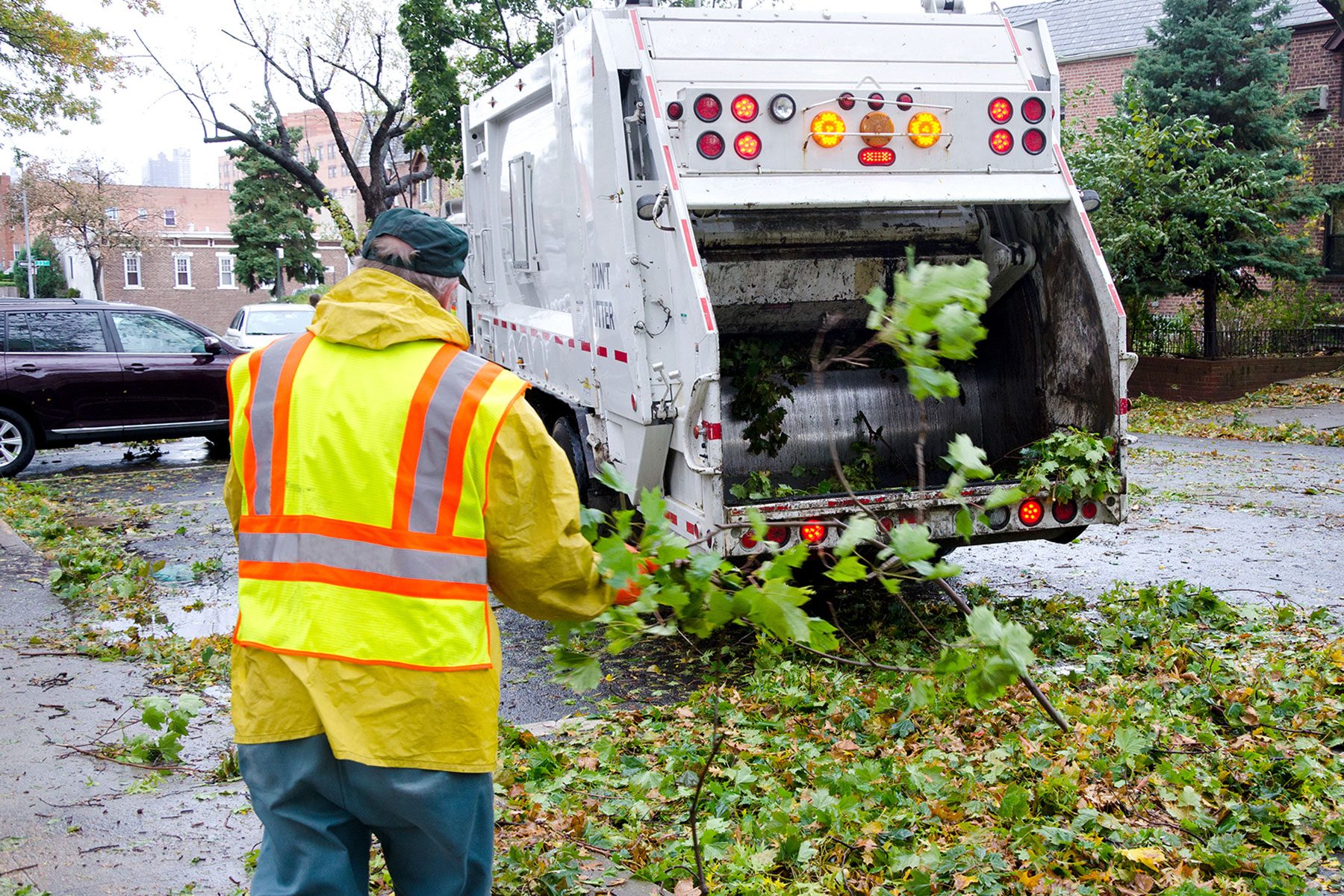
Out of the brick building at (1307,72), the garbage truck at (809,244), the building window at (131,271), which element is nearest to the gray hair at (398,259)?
the garbage truck at (809,244)

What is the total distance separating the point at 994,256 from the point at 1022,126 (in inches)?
26.9

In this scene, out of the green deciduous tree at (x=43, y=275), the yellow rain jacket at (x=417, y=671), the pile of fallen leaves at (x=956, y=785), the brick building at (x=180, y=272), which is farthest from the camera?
the brick building at (x=180, y=272)

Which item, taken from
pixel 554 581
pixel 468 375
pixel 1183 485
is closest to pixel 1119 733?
pixel 554 581

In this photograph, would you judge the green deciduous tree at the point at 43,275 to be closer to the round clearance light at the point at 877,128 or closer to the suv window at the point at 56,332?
the suv window at the point at 56,332

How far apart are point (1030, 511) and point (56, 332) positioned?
1025 centimetres

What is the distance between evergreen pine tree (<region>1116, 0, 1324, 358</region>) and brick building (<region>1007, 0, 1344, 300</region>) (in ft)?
2.81

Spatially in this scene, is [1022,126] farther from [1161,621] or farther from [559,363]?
[559,363]

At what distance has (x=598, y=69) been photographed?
18.4ft

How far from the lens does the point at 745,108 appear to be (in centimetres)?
537

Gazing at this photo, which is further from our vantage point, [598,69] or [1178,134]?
[1178,134]

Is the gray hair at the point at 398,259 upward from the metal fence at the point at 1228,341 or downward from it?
upward

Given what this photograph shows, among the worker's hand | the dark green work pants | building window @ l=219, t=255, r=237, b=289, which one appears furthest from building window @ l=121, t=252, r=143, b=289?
the dark green work pants

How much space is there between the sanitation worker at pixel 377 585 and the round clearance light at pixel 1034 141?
413cm

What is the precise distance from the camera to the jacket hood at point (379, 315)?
2.23m
